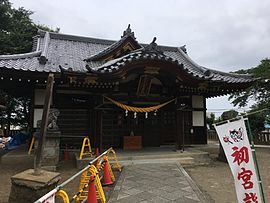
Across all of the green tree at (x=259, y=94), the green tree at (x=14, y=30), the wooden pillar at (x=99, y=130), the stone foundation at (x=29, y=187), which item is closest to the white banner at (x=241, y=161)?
the stone foundation at (x=29, y=187)

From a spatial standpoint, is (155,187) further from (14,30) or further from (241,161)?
(14,30)

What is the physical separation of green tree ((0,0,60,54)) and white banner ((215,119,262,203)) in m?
17.9

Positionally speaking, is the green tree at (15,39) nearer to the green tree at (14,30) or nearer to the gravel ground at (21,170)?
the green tree at (14,30)

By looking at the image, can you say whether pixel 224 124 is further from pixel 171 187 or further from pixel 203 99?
pixel 203 99

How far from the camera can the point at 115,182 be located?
639cm

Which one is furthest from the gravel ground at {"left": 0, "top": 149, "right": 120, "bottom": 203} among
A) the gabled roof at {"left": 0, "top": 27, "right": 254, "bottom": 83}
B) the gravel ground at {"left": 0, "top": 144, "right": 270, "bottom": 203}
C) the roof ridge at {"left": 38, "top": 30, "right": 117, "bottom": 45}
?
the roof ridge at {"left": 38, "top": 30, "right": 117, "bottom": 45}

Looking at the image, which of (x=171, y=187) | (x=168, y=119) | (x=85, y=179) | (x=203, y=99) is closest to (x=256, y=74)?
(x=203, y=99)

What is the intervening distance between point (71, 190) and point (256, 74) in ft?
50.8

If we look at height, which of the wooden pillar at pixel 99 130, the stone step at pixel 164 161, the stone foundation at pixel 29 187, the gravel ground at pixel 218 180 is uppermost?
the wooden pillar at pixel 99 130

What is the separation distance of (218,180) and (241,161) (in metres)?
3.25

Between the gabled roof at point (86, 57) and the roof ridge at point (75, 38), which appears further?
the roof ridge at point (75, 38)

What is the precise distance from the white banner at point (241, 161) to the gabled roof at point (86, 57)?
5717 mm

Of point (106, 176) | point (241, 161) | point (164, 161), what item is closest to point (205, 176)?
point (164, 161)

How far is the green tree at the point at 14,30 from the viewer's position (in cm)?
1747
